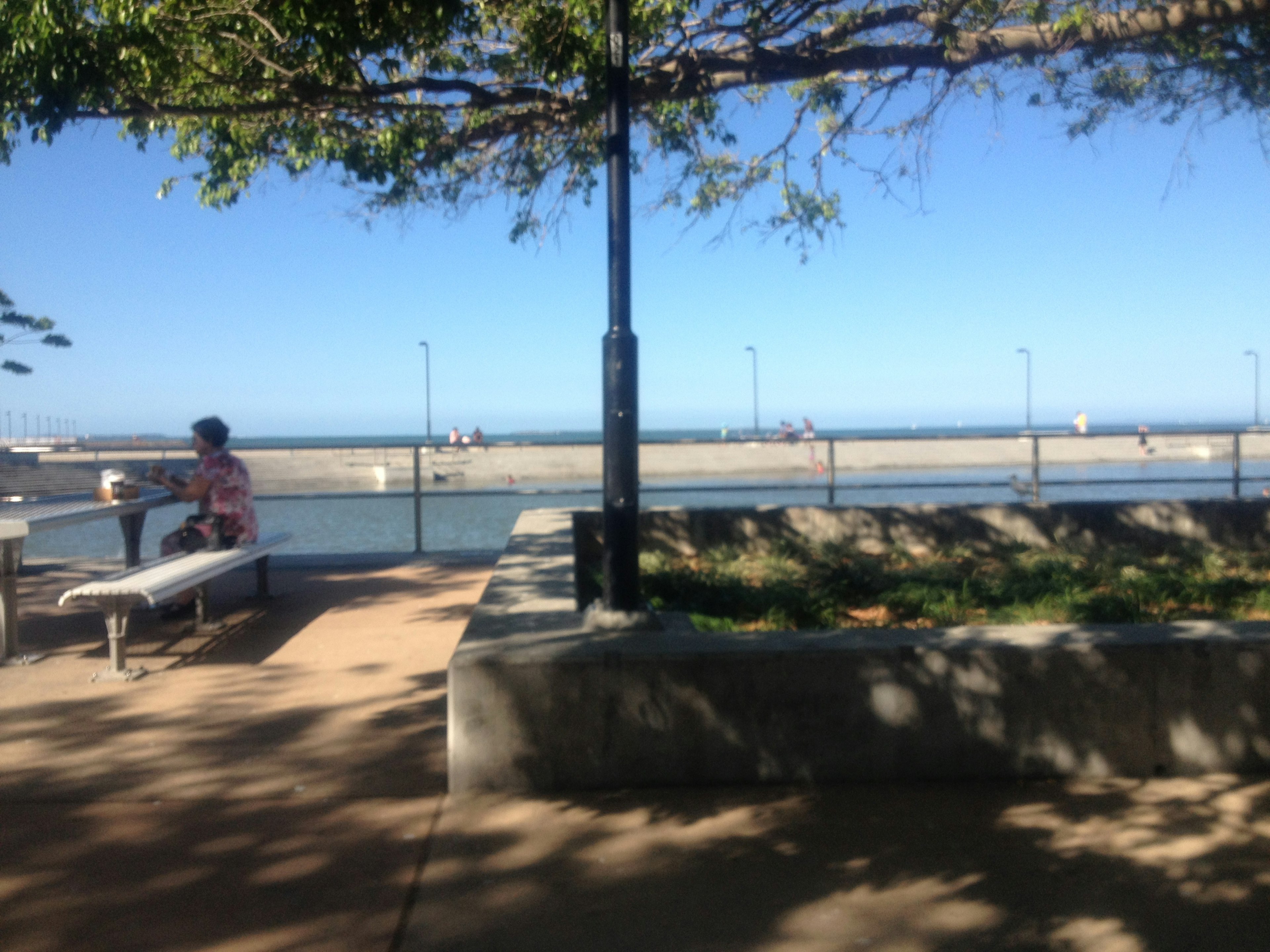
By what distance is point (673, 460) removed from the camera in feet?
133

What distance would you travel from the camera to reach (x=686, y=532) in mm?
8000

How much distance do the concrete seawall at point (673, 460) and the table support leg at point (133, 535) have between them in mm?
5652

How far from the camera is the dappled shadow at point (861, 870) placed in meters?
2.67

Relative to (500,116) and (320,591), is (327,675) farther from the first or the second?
(500,116)

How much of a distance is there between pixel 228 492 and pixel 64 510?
104 centimetres

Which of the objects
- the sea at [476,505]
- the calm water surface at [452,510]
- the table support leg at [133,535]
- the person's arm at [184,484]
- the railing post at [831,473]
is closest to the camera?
the person's arm at [184,484]

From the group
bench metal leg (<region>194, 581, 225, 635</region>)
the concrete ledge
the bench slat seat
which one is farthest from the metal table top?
the concrete ledge

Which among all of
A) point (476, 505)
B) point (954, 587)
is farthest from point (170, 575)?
point (476, 505)

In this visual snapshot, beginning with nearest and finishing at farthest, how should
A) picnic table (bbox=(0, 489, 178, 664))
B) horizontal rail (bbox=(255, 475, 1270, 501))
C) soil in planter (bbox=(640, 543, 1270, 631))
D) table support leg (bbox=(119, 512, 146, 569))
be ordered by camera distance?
picnic table (bbox=(0, 489, 178, 664)), soil in planter (bbox=(640, 543, 1270, 631)), table support leg (bbox=(119, 512, 146, 569)), horizontal rail (bbox=(255, 475, 1270, 501))

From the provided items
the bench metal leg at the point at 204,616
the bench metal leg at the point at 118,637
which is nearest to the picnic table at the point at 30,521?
the bench metal leg at the point at 118,637

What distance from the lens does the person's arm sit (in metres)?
6.42

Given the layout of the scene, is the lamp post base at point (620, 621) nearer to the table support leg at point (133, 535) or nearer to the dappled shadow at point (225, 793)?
the dappled shadow at point (225, 793)

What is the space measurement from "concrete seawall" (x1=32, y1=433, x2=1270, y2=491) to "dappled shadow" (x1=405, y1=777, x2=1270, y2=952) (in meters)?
9.88

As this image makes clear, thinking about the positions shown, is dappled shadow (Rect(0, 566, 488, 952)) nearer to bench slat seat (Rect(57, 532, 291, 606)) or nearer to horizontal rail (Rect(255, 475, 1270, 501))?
bench slat seat (Rect(57, 532, 291, 606))
